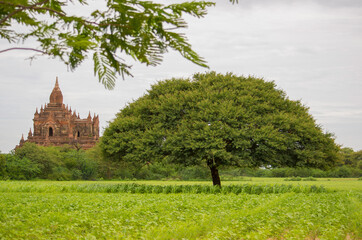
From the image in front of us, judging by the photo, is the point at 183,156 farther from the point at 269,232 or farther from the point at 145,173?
the point at 145,173

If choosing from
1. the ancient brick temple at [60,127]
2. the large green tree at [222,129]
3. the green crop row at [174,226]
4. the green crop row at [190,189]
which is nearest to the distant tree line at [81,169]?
the large green tree at [222,129]

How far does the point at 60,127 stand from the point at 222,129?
7974 cm

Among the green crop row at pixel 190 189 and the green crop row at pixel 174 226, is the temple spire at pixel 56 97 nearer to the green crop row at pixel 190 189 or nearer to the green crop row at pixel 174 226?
the green crop row at pixel 190 189

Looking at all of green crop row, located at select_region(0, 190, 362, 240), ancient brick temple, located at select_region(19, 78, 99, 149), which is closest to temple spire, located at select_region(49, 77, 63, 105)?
ancient brick temple, located at select_region(19, 78, 99, 149)

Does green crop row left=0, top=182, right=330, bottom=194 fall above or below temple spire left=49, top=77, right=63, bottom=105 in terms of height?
below

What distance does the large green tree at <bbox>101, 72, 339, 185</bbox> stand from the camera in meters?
22.9

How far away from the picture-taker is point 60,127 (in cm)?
9512

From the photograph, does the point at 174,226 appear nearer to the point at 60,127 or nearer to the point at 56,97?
the point at 60,127

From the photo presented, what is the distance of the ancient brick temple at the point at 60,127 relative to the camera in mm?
92000

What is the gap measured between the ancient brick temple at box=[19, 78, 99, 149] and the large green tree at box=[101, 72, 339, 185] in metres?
67.9

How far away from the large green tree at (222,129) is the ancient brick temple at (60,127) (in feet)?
223

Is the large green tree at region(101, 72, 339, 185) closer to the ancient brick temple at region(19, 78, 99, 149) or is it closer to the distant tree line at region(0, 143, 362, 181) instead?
the distant tree line at region(0, 143, 362, 181)

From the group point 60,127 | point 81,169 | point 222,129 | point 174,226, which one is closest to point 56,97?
point 60,127

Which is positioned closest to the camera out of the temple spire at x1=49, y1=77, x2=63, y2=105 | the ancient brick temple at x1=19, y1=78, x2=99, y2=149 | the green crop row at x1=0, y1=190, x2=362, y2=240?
the green crop row at x1=0, y1=190, x2=362, y2=240
